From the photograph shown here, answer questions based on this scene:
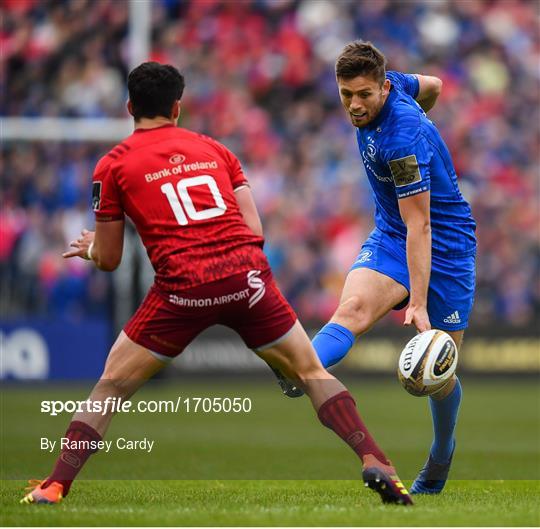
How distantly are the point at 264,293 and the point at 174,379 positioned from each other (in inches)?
420

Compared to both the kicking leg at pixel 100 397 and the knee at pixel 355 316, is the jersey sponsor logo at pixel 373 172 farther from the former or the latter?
the kicking leg at pixel 100 397

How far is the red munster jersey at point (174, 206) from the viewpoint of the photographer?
5395 millimetres

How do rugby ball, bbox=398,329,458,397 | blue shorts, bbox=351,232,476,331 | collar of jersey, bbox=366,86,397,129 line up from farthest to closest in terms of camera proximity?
blue shorts, bbox=351,232,476,331 → collar of jersey, bbox=366,86,397,129 → rugby ball, bbox=398,329,458,397

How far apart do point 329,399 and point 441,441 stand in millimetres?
1333

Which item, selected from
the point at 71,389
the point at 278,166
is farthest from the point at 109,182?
the point at 278,166

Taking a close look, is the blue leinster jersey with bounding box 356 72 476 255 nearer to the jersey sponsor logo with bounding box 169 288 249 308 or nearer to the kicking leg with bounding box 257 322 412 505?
the kicking leg with bounding box 257 322 412 505

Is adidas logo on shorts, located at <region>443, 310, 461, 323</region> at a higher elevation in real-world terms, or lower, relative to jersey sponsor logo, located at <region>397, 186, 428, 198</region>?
lower

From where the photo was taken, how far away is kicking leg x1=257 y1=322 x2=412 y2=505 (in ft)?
18.0

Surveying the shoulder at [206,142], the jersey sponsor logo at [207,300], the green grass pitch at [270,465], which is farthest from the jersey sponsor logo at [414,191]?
the green grass pitch at [270,465]

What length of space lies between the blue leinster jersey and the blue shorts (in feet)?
0.18

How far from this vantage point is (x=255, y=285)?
546 centimetres

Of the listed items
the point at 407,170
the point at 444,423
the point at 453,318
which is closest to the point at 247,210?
the point at 407,170

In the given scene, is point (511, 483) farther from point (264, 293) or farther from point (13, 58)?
point (13, 58)

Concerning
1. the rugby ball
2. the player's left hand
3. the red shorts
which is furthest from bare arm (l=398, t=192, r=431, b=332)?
the red shorts
